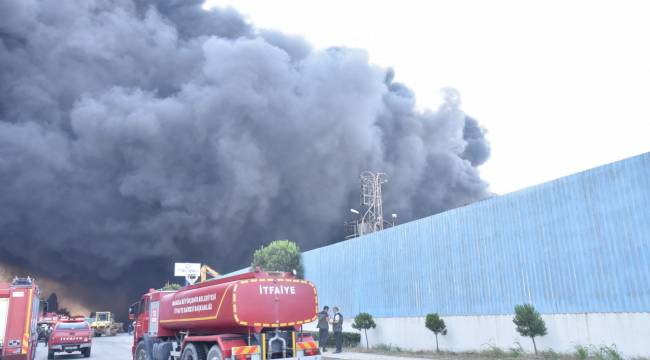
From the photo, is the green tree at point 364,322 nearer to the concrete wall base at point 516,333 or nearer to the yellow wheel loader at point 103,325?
the concrete wall base at point 516,333

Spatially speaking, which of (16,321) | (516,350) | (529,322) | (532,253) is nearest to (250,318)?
(16,321)

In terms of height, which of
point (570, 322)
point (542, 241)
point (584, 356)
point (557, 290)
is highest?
point (542, 241)

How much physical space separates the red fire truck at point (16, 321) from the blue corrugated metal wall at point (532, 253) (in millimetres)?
15224

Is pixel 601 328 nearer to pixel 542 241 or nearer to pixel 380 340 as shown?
pixel 542 241

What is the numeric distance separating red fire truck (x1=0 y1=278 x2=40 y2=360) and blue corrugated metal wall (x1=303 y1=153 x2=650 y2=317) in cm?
1522

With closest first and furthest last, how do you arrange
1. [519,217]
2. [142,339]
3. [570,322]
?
[570,322] → [142,339] → [519,217]

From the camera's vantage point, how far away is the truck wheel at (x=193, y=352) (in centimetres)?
1244

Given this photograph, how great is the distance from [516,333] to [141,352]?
505 inches

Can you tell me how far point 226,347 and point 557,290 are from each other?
10.9m

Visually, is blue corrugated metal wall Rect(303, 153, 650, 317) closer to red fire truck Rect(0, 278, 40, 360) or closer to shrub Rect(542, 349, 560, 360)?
shrub Rect(542, 349, 560, 360)

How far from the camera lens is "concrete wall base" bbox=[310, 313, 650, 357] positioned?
44.2 feet

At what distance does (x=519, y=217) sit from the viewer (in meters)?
17.5

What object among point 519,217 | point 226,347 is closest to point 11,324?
point 226,347

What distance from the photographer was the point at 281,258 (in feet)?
120
